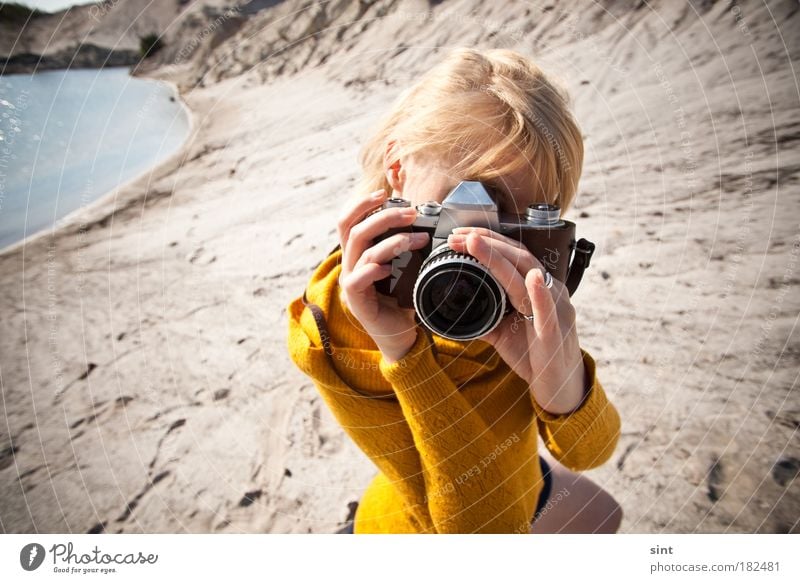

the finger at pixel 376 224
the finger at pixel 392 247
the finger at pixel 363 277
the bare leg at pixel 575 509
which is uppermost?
the finger at pixel 376 224

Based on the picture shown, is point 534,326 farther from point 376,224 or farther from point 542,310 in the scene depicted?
Answer: point 376,224

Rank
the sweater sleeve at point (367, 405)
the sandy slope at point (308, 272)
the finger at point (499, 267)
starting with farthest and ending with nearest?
the sandy slope at point (308, 272)
the sweater sleeve at point (367, 405)
the finger at point (499, 267)

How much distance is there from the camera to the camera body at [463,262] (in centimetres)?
37

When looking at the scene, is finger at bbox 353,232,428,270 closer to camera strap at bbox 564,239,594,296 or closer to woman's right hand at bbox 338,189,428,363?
woman's right hand at bbox 338,189,428,363

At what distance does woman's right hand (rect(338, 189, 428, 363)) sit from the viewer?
1.29 feet

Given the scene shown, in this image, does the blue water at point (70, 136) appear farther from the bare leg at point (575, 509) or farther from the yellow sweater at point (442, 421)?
the bare leg at point (575, 509)

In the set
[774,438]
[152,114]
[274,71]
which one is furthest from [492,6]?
[774,438]

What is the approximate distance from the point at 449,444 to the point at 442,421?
21 millimetres

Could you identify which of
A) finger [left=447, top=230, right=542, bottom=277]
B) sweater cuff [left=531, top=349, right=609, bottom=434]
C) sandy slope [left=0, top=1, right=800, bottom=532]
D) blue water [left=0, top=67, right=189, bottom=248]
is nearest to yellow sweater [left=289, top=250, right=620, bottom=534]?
sweater cuff [left=531, top=349, right=609, bottom=434]

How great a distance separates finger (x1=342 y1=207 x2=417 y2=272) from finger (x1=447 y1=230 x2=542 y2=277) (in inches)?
1.6

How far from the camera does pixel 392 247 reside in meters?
0.39

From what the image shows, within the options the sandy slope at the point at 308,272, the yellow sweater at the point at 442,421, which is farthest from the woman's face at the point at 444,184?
the sandy slope at the point at 308,272
